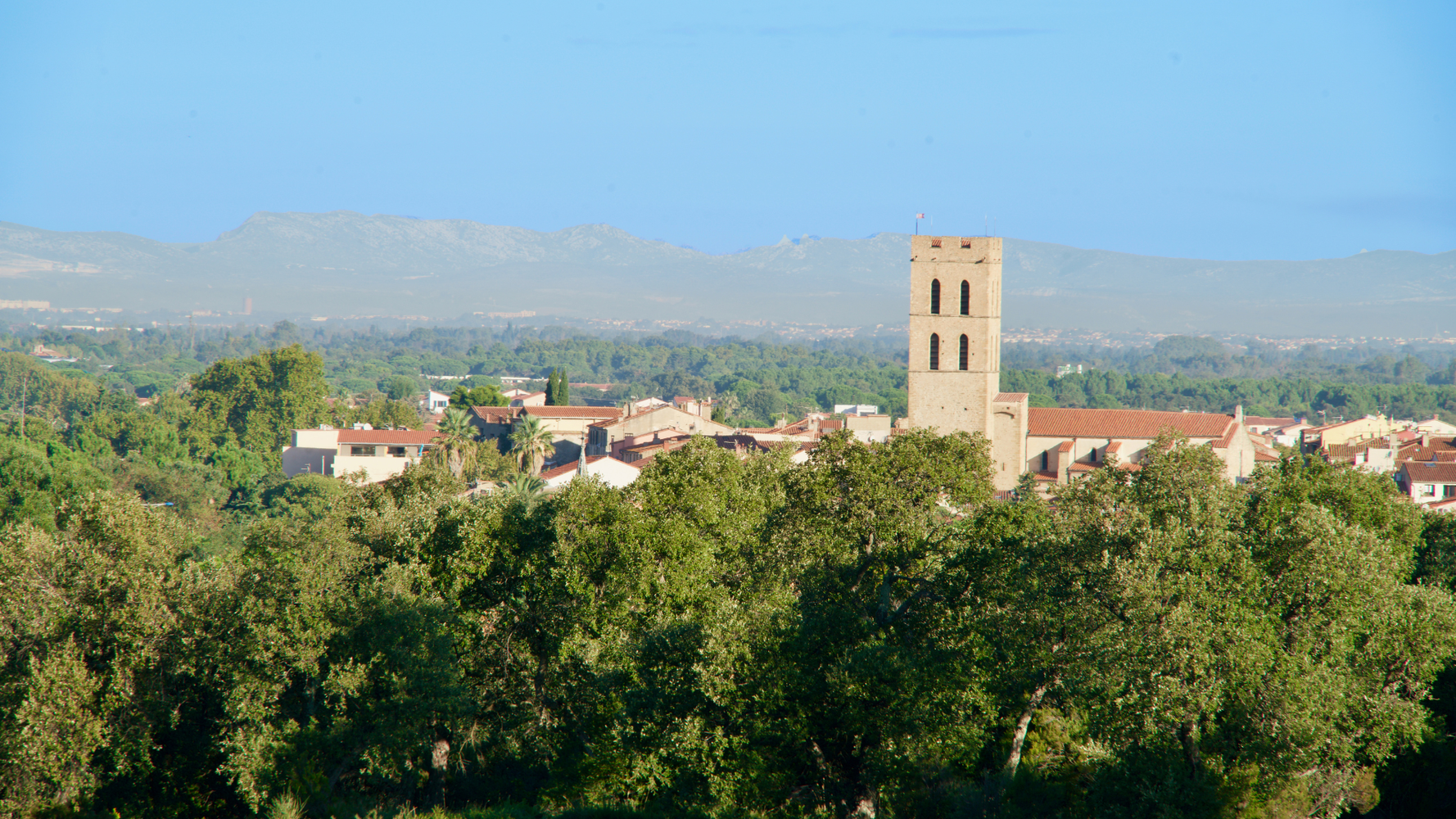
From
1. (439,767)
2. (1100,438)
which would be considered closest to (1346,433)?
(1100,438)

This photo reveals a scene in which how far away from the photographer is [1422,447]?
207 feet

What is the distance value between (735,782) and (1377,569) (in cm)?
918

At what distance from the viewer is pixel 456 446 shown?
2343 inches

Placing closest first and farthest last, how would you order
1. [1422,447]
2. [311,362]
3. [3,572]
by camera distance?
[3,572] → [1422,447] → [311,362]

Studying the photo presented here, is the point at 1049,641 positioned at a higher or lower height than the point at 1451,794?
higher

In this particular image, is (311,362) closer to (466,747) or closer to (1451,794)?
(466,747)

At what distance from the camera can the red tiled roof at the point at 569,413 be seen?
76.9 metres

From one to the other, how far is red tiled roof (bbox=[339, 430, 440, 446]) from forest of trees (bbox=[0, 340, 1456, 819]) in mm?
44583

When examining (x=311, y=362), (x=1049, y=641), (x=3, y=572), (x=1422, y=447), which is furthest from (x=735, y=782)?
(x=311, y=362)

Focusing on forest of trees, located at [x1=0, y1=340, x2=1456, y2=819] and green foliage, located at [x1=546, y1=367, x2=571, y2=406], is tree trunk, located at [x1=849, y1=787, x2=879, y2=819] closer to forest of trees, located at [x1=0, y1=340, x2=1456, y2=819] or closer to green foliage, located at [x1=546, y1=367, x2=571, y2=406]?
forest of trees, located at [x1=0, y1=340, x2=1456, y2=819]

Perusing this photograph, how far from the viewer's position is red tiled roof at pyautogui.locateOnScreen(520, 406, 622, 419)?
252ft

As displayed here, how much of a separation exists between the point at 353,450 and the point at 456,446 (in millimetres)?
10282

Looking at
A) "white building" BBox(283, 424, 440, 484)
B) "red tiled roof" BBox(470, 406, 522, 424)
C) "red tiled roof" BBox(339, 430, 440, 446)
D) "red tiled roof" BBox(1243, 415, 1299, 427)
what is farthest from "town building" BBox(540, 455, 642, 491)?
"red tiled roof" BBox(1243, 415, 1299, 427)

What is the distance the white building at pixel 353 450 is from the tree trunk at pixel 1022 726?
4915 centimetres
